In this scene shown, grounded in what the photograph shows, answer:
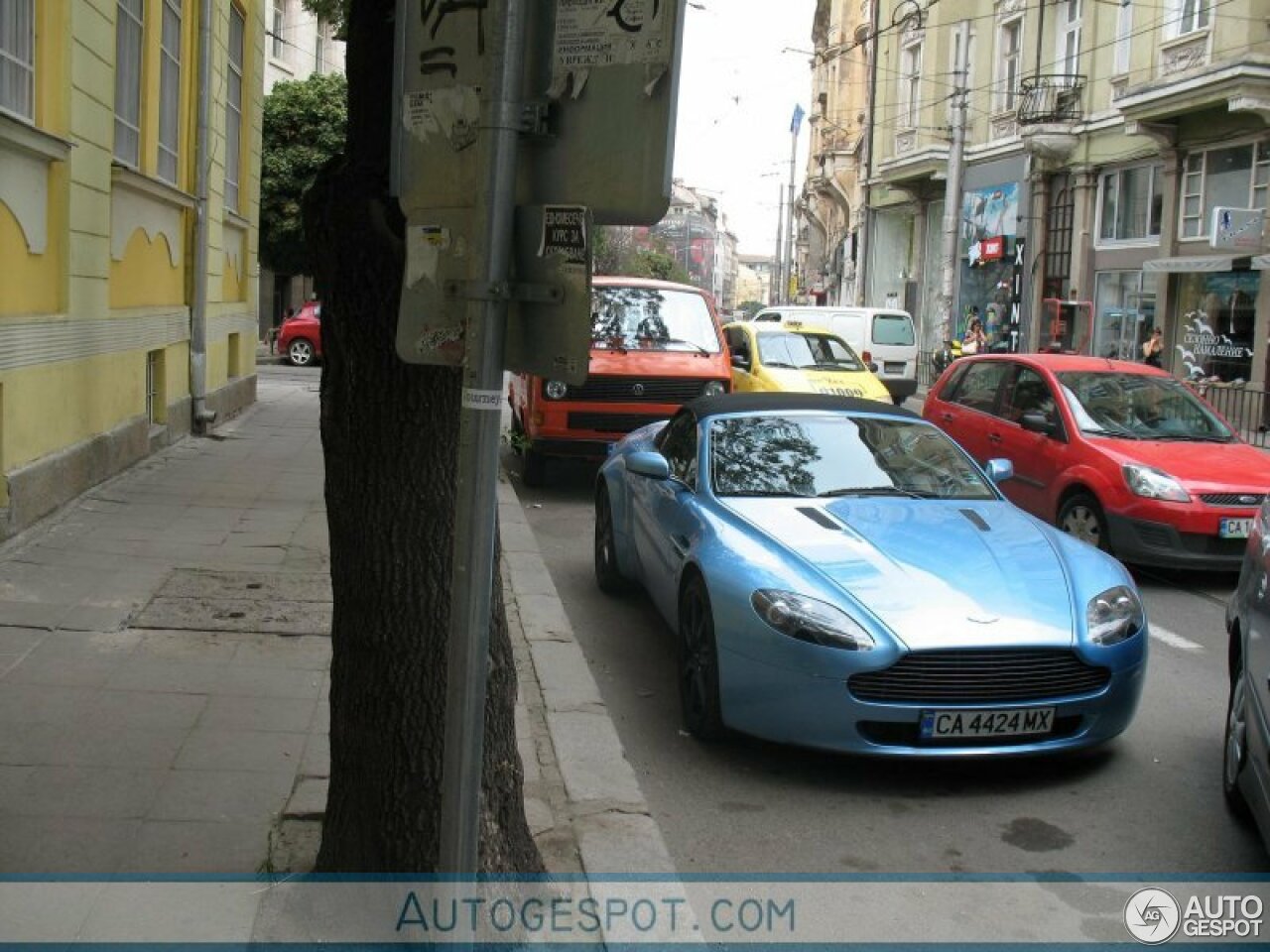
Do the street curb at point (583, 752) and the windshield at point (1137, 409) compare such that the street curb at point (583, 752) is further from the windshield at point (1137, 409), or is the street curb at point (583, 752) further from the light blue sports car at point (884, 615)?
the windshield at point (1137, 409)

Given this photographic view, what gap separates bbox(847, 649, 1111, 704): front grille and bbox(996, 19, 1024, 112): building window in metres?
29.8

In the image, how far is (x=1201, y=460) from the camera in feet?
31.3

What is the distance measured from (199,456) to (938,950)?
10093 mm

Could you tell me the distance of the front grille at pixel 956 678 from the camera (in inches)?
199

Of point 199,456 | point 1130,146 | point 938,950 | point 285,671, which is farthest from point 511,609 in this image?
point 1130,146

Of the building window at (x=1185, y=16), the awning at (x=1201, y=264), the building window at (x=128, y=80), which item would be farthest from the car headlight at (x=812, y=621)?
the building window at (x=1185, y=16)

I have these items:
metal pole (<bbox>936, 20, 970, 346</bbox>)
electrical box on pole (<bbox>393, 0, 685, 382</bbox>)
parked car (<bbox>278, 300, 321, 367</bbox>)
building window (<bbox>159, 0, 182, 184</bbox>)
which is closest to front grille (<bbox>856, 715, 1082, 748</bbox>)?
electrical box on pole (<bbox>393, 0, 685, 382</bbox>)

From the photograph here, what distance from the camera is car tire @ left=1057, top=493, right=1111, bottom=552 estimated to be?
9.43m

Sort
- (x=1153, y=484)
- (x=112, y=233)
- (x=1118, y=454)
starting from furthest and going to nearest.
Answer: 1. (x=112, y=233)
2. (x=1118, y=454)
3. (x=1153, y=484)

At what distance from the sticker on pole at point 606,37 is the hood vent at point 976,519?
4.08 meters

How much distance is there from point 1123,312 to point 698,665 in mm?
24085

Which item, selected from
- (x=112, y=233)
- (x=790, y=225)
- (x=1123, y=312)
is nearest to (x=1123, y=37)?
(x=1123, y=312)

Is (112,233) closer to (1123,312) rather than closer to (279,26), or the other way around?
(1123,312)

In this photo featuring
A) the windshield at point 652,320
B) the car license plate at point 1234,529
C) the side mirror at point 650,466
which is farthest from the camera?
the windshield at point 652,320
